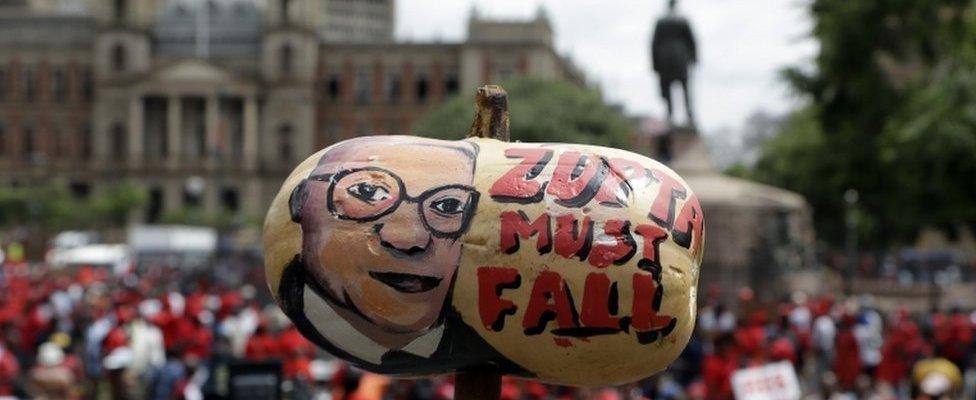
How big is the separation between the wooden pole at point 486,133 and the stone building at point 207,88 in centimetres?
7955

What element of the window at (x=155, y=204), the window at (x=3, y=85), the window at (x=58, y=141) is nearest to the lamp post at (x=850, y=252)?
the window at (x=155, y=204)

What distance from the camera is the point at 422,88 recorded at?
8925 cm

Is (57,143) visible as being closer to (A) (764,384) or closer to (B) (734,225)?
(B) (734,225)

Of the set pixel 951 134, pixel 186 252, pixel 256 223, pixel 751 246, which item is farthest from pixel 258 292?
pixel 256 223

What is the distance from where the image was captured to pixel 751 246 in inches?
695

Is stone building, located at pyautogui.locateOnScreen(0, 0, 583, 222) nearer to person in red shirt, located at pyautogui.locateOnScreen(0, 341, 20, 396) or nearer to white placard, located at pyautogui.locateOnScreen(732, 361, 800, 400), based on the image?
person in red shirt, located at pyautogui.locateOnScreen(0, 341, 20, 396)

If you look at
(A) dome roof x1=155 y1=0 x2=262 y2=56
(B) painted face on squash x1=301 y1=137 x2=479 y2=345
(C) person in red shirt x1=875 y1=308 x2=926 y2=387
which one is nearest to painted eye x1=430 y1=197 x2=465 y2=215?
(B) painted face on squash x1=301 y1=137 x2=479 y2=345

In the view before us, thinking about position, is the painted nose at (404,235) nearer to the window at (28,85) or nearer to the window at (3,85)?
the window at (28,85)

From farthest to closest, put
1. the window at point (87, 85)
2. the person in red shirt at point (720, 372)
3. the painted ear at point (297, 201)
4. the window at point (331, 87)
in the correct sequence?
the window at point (87, 85), the window at point (331, 87), the person in red shirt at point (720, 372), the painted ear at point (297, 201)

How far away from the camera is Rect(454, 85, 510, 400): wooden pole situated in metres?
3.01

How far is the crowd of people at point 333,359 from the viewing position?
868 centimetres

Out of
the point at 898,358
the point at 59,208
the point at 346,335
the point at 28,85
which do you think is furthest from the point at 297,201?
the point at 28,85

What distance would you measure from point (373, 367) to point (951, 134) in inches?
1146

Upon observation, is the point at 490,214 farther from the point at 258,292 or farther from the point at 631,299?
the point at 258,292
